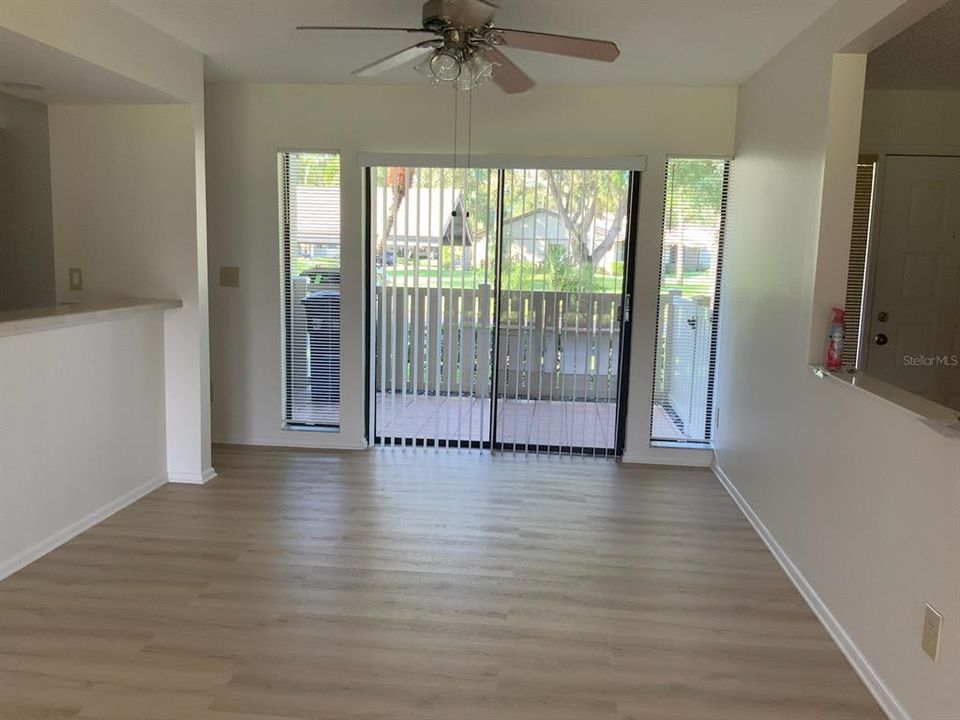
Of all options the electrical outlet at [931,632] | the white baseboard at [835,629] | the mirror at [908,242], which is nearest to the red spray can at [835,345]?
the white baseboard at [835,629]

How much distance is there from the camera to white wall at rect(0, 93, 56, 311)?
4254mm

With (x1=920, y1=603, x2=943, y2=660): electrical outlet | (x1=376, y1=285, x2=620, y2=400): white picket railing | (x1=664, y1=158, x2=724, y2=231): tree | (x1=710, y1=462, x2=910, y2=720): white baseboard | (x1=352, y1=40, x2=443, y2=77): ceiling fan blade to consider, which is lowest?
(x1=710, y1=462, x2=910, y2=720): white baseboard

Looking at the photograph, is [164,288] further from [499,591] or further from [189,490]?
[499,591]

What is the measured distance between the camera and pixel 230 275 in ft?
15.2

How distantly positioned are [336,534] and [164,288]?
172cm

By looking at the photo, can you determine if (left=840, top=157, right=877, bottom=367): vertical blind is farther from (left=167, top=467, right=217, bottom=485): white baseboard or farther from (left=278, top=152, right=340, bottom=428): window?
(left=167, top=467, right=217, bottom=485): white baseboard

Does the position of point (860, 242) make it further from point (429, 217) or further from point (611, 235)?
point (429, 217)

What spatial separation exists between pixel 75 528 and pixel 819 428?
329 cm

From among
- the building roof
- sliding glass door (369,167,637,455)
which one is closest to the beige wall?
sliding glass door (369,167,637,455)

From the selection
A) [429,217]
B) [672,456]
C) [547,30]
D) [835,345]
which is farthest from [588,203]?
[835,345]

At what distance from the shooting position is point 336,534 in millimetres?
3309

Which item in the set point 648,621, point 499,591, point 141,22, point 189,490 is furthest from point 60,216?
point 648,621

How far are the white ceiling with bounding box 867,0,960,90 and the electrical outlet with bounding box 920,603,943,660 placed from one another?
87.5 inches

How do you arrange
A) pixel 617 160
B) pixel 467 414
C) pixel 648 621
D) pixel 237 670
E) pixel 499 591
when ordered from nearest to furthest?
pixel 237 670 < pixel 648 621 < pixel 499 591 < pixel 617 160 < pixel 467 414
